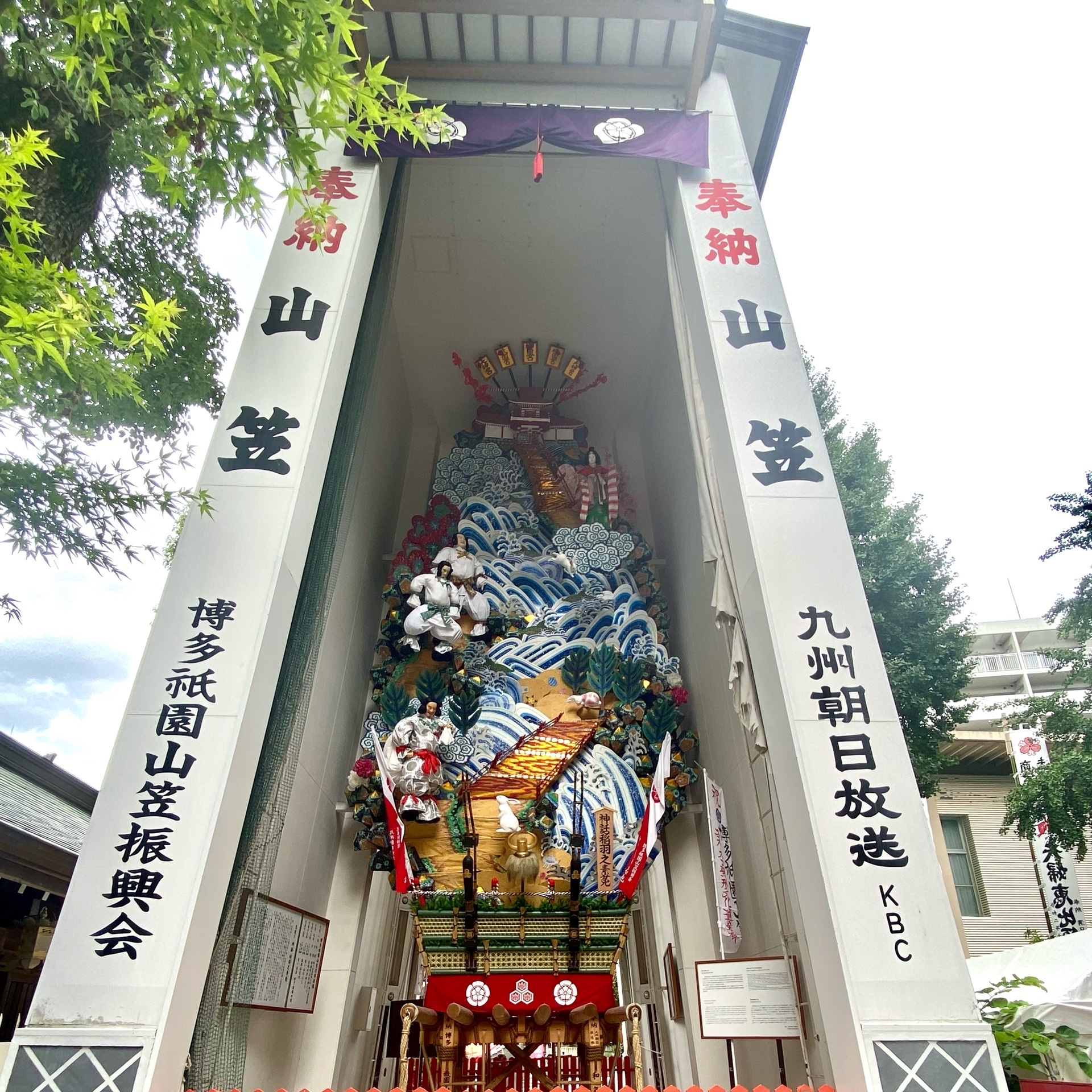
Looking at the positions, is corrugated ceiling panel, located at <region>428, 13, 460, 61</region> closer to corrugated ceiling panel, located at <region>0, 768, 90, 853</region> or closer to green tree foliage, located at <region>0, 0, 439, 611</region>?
green tree foliage, located at <region>0, 0, 439, 611</region>

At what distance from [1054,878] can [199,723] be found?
986cm

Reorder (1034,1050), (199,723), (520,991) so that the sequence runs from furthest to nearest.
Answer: (520,991), (1034,1050), (199,723)

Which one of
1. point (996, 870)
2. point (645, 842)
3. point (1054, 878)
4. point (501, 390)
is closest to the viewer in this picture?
point (645, 842)

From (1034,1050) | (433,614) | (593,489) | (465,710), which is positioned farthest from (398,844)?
(593,489)

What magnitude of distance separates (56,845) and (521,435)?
17.3 feet

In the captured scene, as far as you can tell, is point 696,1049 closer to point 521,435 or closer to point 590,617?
point 590,617

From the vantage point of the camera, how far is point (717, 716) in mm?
6430

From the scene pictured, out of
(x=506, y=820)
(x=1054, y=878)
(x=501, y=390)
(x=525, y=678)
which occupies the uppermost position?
(x=501, y=390)

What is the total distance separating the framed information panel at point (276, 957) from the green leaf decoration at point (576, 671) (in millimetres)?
2438

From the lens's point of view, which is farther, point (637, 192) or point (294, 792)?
point (637, 192)

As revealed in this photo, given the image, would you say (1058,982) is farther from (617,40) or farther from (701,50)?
(617,40)

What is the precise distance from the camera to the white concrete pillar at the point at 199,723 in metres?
3.14

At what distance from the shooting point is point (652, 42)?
6.28 metres

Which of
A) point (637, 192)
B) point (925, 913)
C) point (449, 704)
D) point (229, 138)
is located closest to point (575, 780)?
point (449, 704)
